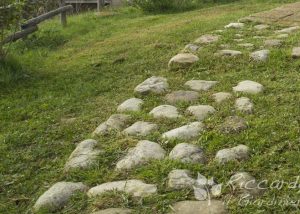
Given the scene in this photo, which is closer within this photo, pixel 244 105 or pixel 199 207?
pixel 199 207

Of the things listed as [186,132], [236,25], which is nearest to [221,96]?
[186,132]

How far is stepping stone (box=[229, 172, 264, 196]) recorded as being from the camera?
8.74ft

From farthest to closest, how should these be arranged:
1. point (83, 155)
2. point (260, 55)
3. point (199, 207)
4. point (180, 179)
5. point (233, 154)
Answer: point (260, 55) < point (83, 155) < point (233, 154) < point (180, 179) < point (199, 207)

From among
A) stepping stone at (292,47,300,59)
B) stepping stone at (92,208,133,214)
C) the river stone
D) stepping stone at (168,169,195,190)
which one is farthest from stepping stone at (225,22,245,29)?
stepping stone at (92,208,133,214)

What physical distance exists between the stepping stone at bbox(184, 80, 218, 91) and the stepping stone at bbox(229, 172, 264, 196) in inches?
61.7

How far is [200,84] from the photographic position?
4.39 metres

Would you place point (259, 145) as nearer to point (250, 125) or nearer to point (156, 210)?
point (250, 125)

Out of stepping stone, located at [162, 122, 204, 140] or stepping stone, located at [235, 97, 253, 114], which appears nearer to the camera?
stepping stone, located at [162, 122, 204, 140]

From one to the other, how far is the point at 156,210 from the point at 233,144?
830 mm

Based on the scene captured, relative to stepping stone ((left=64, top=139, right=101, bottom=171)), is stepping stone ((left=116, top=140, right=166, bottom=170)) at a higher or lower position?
higher

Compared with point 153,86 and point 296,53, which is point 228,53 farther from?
point 153,86

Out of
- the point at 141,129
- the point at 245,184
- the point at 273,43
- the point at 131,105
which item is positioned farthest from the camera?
the point at 273,43

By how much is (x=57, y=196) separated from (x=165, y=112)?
4.25 ft

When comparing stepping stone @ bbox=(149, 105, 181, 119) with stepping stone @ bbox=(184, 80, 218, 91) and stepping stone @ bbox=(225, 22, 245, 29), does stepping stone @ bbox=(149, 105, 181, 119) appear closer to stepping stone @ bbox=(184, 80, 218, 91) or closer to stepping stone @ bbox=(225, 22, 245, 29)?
stepping stone @ bbox=(184, 80, 218, 91)
